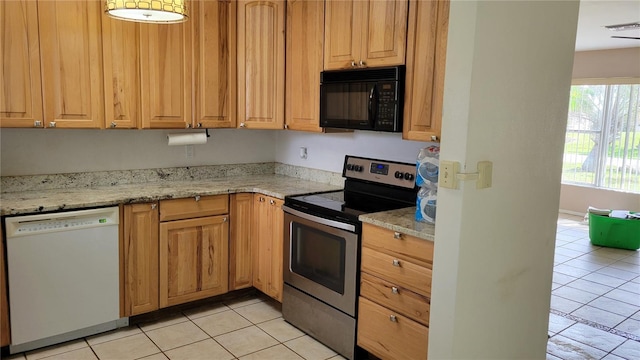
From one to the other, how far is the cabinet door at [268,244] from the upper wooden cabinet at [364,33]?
105 centimetres

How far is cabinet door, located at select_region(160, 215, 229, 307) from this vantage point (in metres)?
3.24

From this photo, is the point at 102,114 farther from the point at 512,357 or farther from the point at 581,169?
the point at 581,169

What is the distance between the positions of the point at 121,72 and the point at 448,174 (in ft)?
7.59

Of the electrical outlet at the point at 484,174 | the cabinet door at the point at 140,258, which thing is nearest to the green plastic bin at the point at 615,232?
the electrical outlet at the point at 484,174

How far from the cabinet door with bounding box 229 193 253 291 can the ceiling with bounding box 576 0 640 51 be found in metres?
3.19

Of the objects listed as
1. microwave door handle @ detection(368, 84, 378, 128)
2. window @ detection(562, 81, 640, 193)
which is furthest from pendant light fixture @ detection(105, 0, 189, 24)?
window @ detection(562, 81, 640, 193)

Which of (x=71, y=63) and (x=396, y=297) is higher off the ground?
(x=71, y=63)

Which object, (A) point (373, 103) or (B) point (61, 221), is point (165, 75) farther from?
(A) point (373, 103)

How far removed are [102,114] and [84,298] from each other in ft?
3.81

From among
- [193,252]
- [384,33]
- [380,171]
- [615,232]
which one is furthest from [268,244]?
[615,232]

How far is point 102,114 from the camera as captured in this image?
3143 millimetres

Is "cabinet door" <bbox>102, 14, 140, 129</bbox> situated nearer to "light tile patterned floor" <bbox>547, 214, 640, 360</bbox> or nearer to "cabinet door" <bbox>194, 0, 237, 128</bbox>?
"cabinet door" <bbox>194, 0, 237, 128</bbox>

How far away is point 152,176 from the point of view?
369 cm

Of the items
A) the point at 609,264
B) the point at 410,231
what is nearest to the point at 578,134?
the point at 609,264
